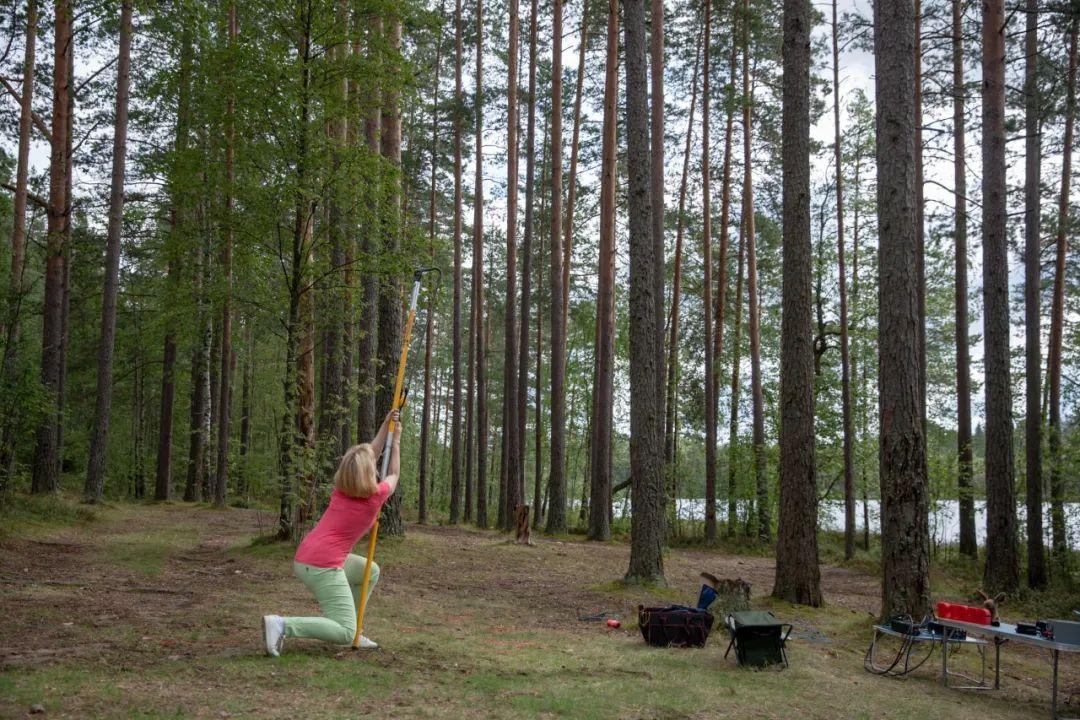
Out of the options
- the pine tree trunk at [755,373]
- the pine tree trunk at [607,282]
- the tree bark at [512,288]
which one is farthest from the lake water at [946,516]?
the pine tree trunk at [607,282]

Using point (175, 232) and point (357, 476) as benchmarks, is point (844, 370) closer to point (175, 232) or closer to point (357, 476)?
point (175, 232)

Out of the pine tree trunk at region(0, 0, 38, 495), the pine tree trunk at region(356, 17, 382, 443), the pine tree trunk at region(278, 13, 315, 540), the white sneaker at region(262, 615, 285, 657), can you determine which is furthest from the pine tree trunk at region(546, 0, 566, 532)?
the white sneaker at region(262, 615, 285, 657)

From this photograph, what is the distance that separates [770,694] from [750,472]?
55.5 feet

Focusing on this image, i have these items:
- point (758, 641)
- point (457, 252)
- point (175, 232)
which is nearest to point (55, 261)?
point (175, 232)

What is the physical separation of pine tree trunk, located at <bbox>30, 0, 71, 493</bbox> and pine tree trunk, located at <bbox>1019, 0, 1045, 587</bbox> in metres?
17.2

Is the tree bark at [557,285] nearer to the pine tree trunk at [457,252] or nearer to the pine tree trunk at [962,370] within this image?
the pine tree trunk at [457,252]

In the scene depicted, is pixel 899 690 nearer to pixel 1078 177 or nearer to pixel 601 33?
pixel 601 33

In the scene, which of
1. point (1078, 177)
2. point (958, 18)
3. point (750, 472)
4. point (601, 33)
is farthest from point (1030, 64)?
point (750, 472)

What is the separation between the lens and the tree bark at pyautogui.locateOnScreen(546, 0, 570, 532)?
19.3m

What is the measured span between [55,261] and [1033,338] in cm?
1852

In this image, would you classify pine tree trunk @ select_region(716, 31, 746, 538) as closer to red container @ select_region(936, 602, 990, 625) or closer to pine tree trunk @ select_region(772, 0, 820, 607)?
pine tree trunk @ select_region(772, 0, 820, 607)

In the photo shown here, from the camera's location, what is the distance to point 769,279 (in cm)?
2848

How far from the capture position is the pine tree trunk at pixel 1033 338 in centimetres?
1252

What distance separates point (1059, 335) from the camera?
1856 centimetres
